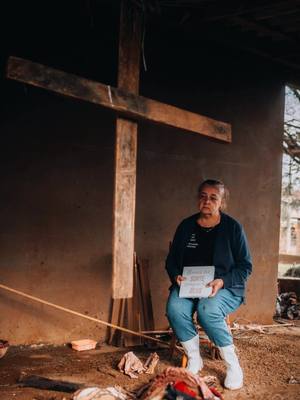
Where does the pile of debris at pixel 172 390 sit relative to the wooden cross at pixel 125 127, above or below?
below

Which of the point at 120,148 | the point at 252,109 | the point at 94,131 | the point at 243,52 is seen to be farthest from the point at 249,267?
the point at 243,52

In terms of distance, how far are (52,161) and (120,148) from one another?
5.48ft

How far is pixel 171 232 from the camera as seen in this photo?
5.86 metres

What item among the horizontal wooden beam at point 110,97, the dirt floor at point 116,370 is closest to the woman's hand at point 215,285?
the dirt floor at point 116,370

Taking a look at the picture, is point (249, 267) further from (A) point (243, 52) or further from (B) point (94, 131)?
(A) point (243, 52)

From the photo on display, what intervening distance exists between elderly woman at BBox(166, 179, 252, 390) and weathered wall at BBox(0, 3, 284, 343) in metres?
1.14

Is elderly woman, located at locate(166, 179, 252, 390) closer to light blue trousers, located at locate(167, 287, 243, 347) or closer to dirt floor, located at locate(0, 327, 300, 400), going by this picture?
light blue trousers, located at locate(167, 287, 243, 347)

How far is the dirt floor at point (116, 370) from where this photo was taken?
13.2ft

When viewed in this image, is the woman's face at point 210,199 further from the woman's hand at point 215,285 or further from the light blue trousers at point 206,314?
the light blue trousers at point 206,314

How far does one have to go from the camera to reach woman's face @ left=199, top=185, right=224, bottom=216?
4.37 m

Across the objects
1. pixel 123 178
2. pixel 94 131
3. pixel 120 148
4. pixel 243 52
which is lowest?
pixel 123 178

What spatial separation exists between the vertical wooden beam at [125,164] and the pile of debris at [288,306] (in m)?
4.23

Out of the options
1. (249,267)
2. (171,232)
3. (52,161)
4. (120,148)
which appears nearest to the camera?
(120,148)

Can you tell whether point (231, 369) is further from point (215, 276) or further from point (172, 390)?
point (172, 390)
